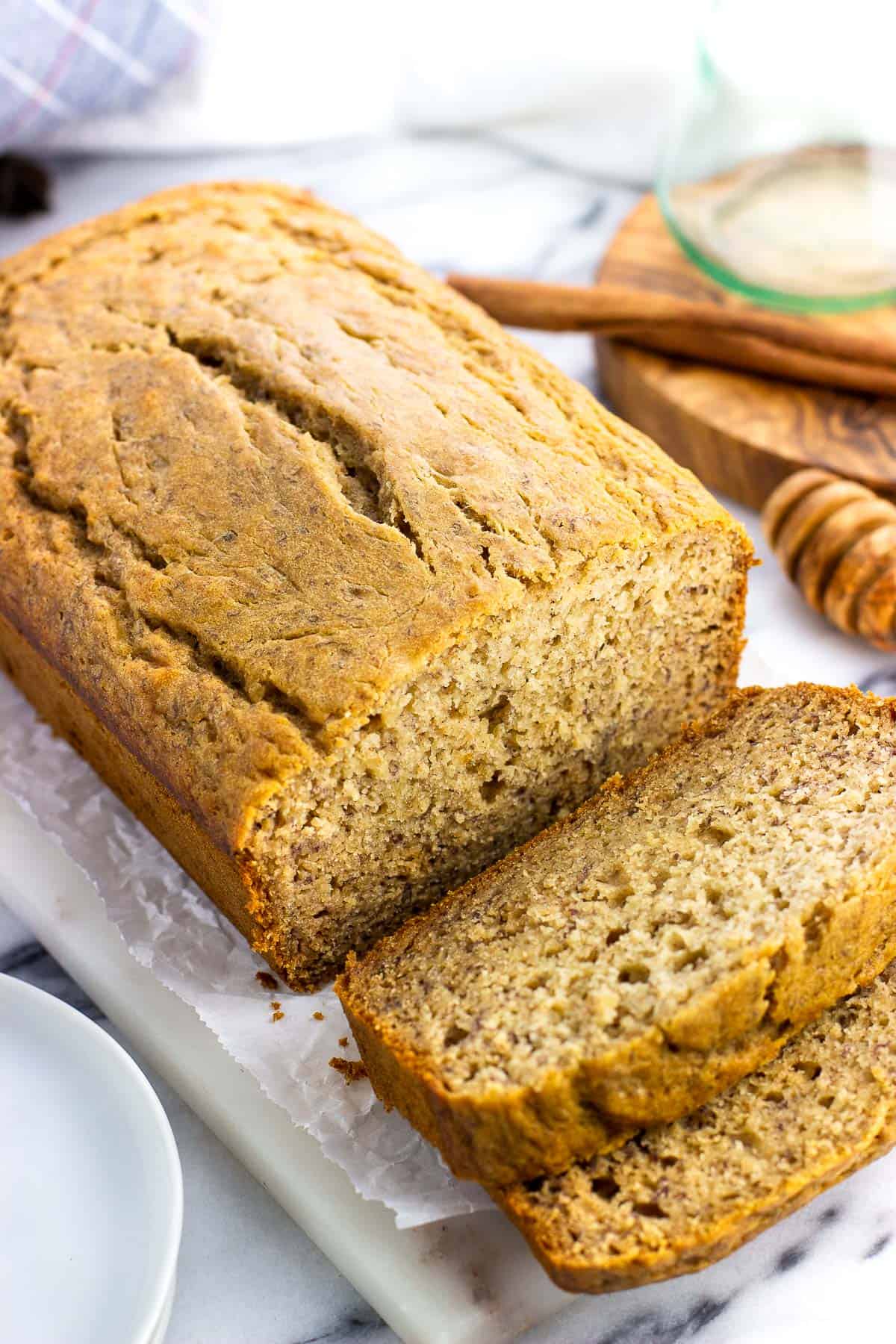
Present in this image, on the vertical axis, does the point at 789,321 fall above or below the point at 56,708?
below

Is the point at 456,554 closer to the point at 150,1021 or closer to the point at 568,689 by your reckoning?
the point at 568,689

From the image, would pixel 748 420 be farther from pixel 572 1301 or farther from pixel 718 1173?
pixel 572 1301

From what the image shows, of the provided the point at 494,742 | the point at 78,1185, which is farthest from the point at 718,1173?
the point at 78,1185

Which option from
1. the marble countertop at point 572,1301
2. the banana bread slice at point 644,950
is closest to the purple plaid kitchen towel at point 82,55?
the marble countertop at point 572,1301

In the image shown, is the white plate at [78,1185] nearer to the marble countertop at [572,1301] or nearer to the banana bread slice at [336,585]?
the marble countertop at [572,1301]

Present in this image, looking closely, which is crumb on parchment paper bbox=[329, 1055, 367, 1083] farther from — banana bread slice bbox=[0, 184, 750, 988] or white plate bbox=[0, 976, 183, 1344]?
white plate bbox=[0, 976, 183, 1344]

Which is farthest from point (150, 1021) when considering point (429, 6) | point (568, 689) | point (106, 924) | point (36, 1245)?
point (429, 6)
